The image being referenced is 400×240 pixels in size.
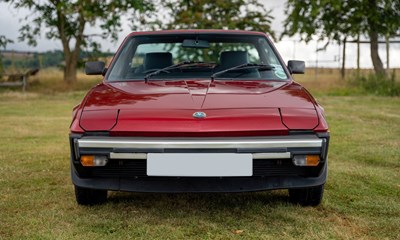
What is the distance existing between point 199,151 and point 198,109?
313 millimetres

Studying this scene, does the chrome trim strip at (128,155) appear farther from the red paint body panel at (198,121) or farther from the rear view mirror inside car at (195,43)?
the rear view mirror inside car at (195,43)

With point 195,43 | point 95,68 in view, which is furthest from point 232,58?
point 95,68

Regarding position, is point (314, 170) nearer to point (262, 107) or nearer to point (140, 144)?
point (262, 107)

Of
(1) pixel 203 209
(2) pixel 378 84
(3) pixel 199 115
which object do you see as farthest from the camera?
(2) pixel 378 84

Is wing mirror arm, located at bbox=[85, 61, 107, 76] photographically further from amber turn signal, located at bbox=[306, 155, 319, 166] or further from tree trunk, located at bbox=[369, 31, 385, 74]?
tree trunk, located at bbox=[369, 31, 385, 74]

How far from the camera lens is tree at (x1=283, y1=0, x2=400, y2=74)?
886 inches

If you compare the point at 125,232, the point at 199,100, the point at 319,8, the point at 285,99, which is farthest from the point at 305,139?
the point at 319,8

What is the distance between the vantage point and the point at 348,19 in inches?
918

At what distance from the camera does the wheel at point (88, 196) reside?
4281mm

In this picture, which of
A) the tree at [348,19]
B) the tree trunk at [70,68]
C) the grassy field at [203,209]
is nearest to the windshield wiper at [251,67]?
the grassy field at [203,209]

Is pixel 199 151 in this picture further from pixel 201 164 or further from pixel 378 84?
pixel 378 84

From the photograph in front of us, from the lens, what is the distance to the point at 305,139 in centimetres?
362

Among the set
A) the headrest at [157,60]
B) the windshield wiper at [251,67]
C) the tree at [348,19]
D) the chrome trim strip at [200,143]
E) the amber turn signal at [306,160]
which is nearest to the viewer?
the chrome trim strip at [200,143]

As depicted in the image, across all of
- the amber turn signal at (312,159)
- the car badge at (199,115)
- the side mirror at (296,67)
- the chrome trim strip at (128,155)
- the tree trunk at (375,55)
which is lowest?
the tree trunk at (375,55)
